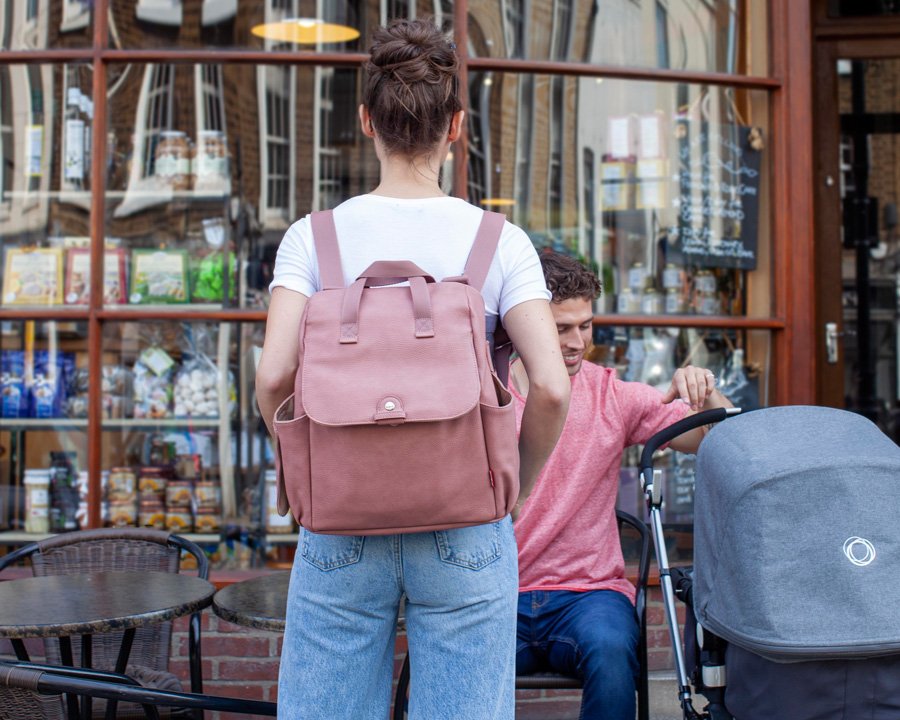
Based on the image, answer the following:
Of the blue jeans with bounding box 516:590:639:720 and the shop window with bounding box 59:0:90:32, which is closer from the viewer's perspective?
the blue jeans with bounding box 516:590:639:720

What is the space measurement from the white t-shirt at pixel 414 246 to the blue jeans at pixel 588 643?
110cm

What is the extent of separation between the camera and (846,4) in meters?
5.07

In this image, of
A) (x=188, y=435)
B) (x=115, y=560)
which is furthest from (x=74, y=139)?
(x=115, y=560)

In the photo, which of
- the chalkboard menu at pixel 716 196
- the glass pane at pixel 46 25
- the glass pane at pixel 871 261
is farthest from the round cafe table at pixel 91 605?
the glass pane at pixel 871 261

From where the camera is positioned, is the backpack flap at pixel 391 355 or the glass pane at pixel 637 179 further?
the glass pane at pixel 637 179

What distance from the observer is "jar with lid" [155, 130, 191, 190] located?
4.51 m

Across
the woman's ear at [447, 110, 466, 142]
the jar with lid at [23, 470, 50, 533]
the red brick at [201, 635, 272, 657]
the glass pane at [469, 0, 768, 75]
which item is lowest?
the red brick at [201, 635, 272, 657]

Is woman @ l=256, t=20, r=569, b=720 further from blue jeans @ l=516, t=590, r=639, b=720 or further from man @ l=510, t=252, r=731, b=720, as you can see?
man @ l=510, t=252, r=731, b=720

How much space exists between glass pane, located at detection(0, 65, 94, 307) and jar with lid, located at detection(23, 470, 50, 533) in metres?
0.69

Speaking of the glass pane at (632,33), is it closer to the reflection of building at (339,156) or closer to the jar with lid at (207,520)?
the reflection of building at (339,156)

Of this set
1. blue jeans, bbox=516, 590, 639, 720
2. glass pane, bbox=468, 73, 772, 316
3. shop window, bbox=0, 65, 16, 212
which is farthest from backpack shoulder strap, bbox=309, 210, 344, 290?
shop window, bbox=0, 65, 16, 212

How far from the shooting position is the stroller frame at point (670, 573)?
244 centimetres

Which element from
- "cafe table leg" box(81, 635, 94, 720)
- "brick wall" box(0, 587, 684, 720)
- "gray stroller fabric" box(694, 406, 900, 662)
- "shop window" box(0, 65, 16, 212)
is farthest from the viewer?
"shop window" box(0, 65, 16, 212)

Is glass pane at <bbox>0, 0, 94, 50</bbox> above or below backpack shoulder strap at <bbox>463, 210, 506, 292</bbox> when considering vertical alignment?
above
